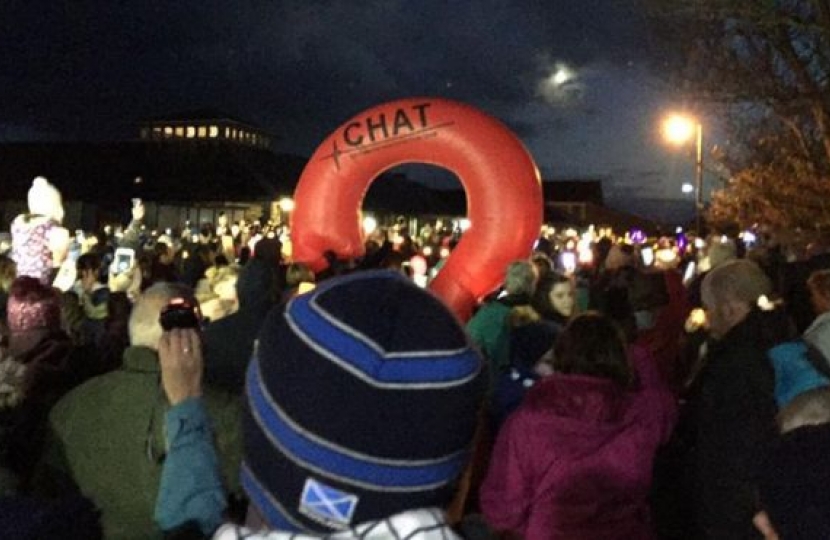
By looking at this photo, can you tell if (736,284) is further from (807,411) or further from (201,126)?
(201,126)

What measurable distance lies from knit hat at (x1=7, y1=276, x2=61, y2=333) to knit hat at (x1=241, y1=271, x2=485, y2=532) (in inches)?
151

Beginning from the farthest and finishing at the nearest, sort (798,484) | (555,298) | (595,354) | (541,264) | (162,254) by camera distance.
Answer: (162,254) → (541,264) → (555,298) → (595,354) → (798,484)

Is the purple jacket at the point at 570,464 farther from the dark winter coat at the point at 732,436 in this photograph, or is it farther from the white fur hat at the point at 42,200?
the white fur hat at the point at 42,200

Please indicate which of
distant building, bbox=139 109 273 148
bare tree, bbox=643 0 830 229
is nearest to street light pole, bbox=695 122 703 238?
bare tree, bbox=643 0 830 229

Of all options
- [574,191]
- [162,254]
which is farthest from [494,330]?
[574,191]

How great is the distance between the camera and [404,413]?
59.6 inches

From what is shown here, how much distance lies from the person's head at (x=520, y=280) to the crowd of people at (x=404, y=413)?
1cm

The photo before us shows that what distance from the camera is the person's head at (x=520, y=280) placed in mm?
6367

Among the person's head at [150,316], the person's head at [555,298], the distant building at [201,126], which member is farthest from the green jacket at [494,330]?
the distant building at [201,126]

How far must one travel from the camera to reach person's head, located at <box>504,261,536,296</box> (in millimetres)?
6367

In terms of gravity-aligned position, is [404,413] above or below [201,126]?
below

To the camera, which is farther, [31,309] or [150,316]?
[31,309]

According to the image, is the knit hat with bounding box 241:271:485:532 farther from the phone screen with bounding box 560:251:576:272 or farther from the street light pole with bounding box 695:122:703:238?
the street light pole with bounding box 695:122:703:238

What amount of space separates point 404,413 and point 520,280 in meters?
4.94
